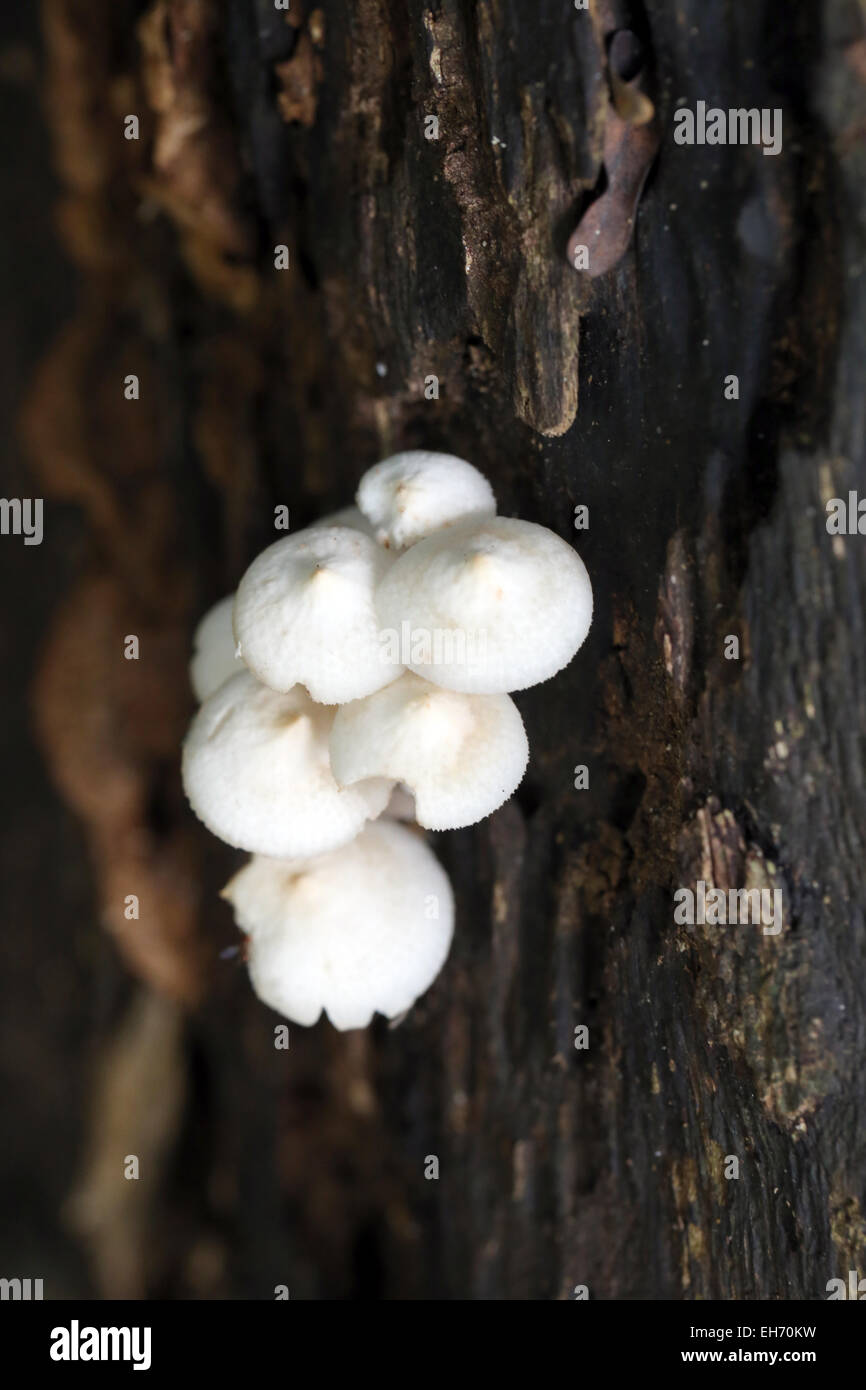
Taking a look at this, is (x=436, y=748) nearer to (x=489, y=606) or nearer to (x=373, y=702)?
(x=373, y=702)

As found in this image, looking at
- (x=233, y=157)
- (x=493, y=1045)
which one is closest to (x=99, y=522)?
(x=233, y=157)

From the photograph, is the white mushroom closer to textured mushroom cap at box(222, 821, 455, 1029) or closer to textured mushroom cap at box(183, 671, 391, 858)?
textured mushroom cap at box(222, 821, 455, 1029)

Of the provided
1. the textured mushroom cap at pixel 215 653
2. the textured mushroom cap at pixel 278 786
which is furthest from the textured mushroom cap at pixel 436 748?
the textured mushroom cap at pixel 215 653

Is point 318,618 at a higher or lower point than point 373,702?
higher

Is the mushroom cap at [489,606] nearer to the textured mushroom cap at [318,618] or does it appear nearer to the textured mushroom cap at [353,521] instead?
the textured mushroom cap at [318,618]

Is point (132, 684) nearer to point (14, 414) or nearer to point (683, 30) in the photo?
point (14, 414)

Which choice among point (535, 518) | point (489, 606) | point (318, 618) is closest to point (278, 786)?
point (318, 618)
